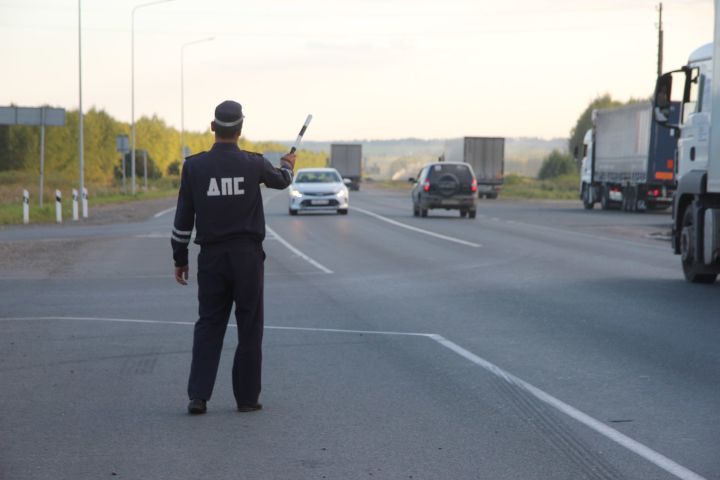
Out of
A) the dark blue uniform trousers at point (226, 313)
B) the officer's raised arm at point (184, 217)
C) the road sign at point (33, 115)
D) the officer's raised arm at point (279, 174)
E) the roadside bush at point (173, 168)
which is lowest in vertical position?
the roadside bush at point (173, 168)

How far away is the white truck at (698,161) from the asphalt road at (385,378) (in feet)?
1.93

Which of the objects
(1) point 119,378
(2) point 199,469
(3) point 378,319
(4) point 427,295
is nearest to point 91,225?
(4) point 427,295

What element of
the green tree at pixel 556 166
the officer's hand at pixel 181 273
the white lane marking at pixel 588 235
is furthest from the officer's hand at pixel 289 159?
the green tree at pixel 556 166

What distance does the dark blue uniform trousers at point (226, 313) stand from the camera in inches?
295

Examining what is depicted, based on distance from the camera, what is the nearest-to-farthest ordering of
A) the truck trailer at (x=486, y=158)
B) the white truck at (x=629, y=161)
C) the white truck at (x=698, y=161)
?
the white truck at (x=698, y=161), the white truck at (x=629, y=161), the truck trailer at (x=486, y=158)

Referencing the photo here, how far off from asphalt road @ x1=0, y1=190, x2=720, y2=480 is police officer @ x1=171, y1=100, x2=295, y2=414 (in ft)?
0.86

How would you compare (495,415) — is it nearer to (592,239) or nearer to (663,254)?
(663,254)

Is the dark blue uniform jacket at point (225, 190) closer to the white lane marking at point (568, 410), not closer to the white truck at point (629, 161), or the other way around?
the white lane marking at point (568, 410)

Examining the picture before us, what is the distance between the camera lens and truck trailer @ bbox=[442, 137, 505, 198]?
67.8 meters

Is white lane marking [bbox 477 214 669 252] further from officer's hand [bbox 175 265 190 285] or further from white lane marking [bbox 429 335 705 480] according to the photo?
officer's hand [bbox 175 265 190 285]

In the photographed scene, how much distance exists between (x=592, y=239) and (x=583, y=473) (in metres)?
22.3

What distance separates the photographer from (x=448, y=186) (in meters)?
38.6

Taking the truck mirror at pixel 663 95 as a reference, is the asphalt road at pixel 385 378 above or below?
below

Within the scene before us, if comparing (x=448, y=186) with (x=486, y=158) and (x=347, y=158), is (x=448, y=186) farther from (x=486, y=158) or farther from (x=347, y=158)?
(x=347, y=158)
